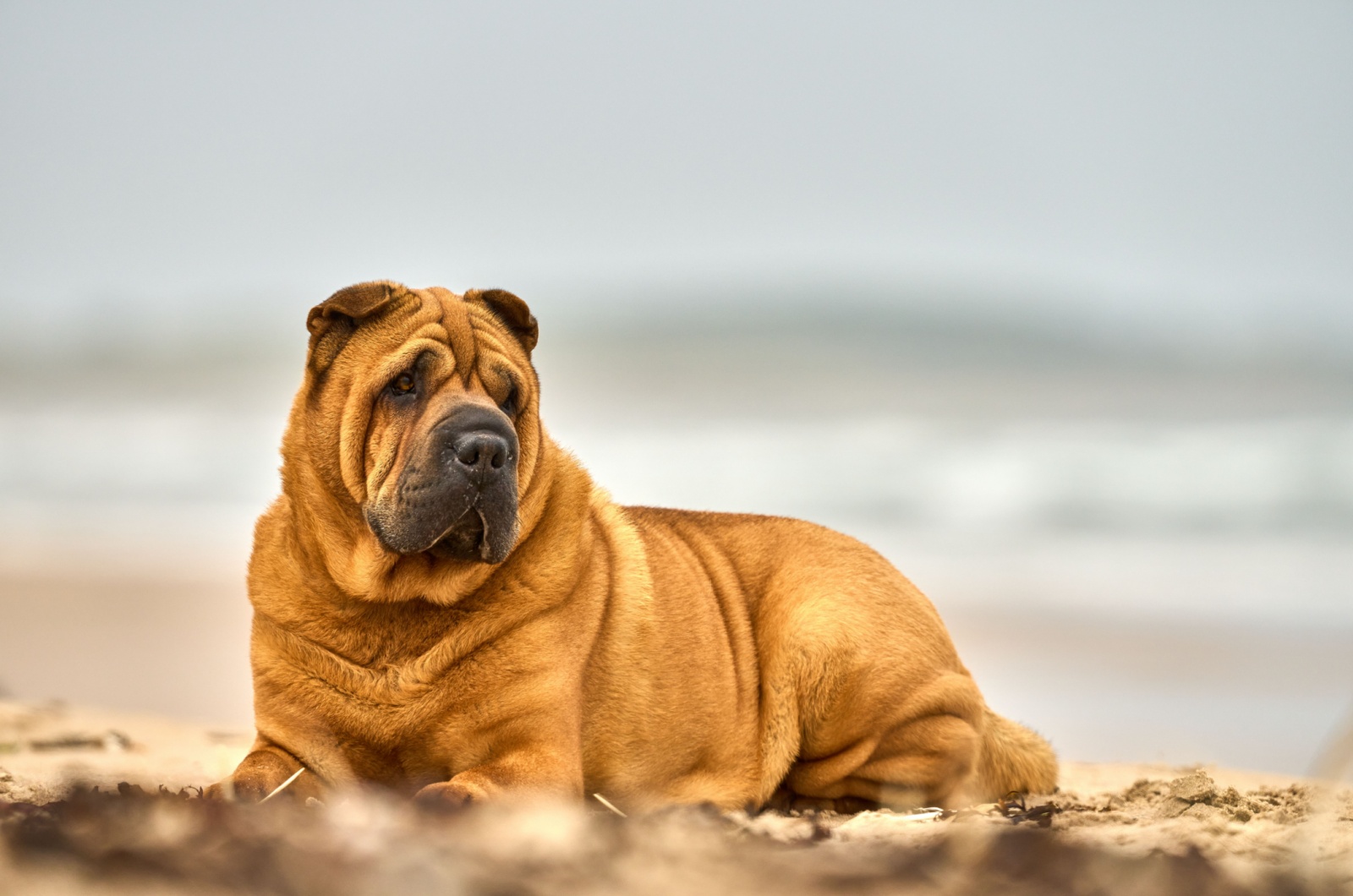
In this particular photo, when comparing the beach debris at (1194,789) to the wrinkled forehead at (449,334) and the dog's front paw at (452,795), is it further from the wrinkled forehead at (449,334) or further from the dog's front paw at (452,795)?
the wrinkled forehead at (449,334)

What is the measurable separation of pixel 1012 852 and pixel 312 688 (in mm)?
2928

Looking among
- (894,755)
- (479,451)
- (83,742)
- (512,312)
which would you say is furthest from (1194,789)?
(83,742)

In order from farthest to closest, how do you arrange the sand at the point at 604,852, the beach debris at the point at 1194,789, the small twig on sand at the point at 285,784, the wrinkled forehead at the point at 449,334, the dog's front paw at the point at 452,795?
the beach debris at the point at 1194,789, the wrinkled forehead at the point at 449,334, the small twig on sand at the point at 285,784, the dog's front paw at the point at 452,795, the sand at the point at 604,852

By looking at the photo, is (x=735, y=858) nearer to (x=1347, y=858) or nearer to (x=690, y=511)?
(x=1347, y=858)

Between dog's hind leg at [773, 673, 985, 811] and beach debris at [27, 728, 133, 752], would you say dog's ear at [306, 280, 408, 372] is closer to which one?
dog's hind leg at [773, 673, 985, 811]

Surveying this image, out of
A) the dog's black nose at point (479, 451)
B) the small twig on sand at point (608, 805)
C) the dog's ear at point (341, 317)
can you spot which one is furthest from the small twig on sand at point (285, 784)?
the dog's ear at point (341, 317)

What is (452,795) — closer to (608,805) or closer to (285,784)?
(608,805)

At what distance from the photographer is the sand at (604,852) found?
124 inches

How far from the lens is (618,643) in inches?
226

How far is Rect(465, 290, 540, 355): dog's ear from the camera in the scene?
582 centimetres

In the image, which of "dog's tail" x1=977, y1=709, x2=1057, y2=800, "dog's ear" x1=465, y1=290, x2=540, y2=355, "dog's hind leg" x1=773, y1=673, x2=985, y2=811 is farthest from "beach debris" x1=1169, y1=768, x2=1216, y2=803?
"dog's ear" x1=465, y1=290, x2=540, y2=355

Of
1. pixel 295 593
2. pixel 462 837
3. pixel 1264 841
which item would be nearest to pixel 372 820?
pixel 462 837

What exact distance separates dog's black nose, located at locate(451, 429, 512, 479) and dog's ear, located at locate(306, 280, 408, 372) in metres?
0.88

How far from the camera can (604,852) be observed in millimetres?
3475
